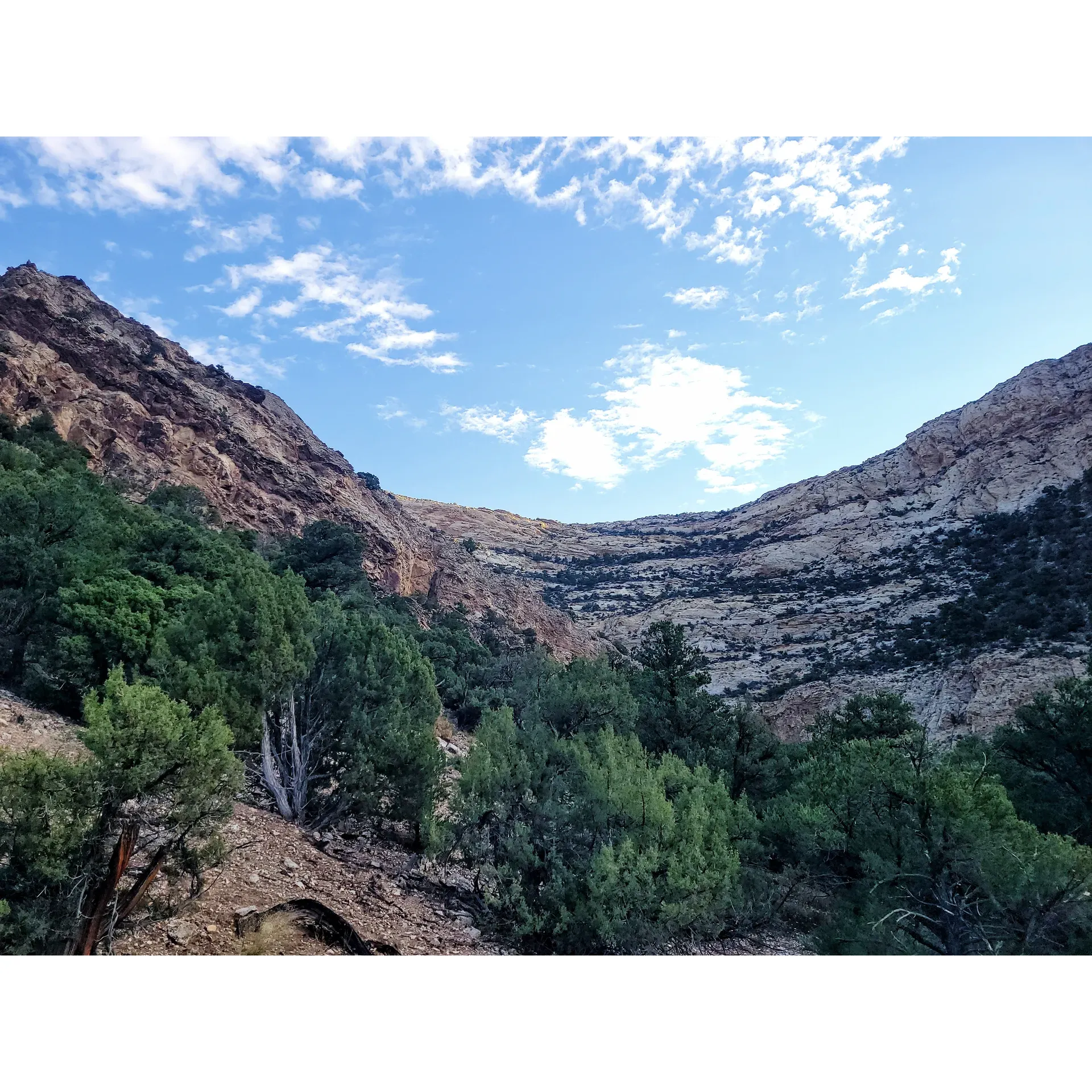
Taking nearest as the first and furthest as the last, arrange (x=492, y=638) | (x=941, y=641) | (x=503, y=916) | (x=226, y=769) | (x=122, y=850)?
(x=122, y=850) < (x=226, y=769) < (x=503, y=916) < (x=941, y=641) < (x=492, y=638)

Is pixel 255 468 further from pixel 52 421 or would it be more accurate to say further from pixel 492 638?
pixel 492 638

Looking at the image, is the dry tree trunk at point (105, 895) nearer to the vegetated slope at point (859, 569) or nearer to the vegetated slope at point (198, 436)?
the vegetated slope at point (198, 436)

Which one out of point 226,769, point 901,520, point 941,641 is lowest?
point 226,769

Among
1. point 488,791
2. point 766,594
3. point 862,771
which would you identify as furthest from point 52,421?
point 766,594

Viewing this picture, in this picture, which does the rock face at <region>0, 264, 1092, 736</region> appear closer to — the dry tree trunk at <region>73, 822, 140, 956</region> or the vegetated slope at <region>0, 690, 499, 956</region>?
the vegetated slope at <region>0, 690, 499, 956</region>

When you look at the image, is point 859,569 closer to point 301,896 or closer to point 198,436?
point 198,436

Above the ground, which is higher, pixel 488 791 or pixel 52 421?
pixel 52 421

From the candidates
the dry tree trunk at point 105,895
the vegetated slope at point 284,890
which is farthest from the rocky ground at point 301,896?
the dry tree trunk at point 105,895
